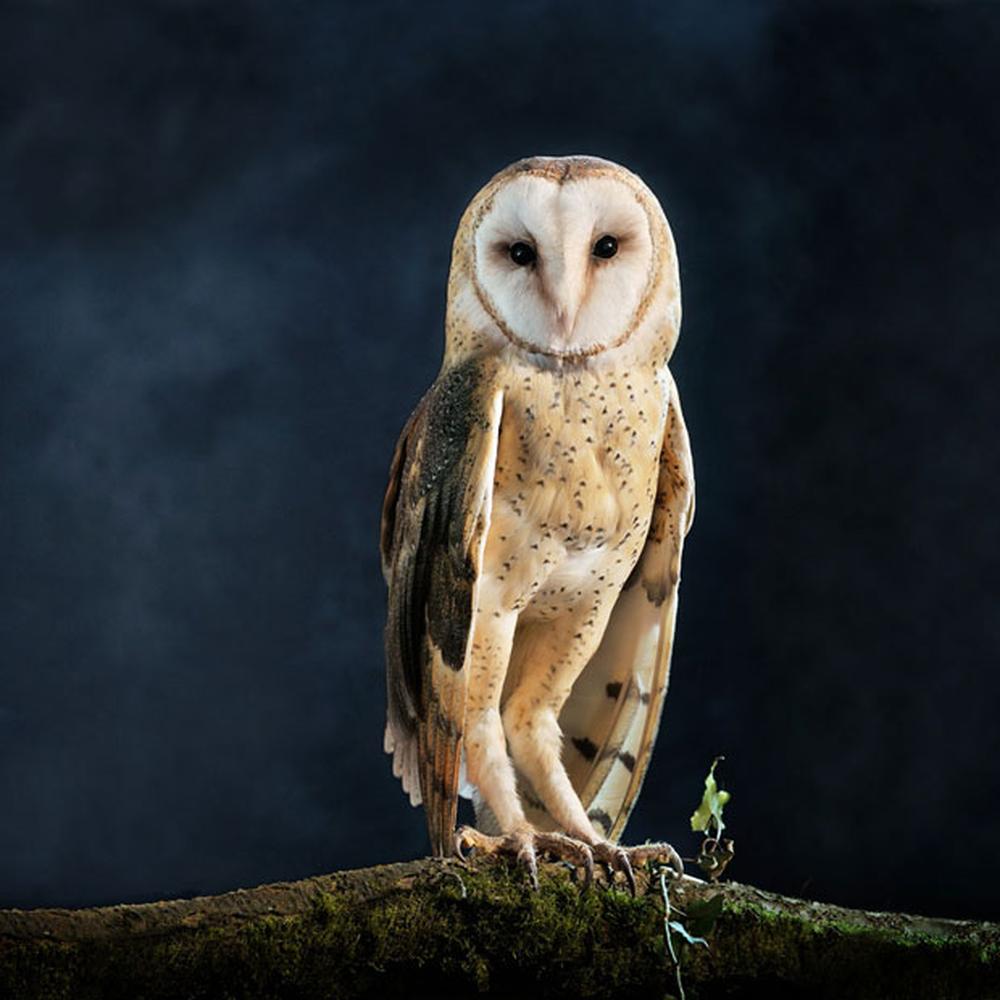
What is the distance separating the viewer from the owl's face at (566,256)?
66.9 inches

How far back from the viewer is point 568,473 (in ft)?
5.67

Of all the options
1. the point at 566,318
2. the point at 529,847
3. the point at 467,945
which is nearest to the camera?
the point at 467,945

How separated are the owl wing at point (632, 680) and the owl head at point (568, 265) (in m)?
0.24

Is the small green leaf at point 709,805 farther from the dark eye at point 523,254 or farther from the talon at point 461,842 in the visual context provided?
the dark eye at point 523,254

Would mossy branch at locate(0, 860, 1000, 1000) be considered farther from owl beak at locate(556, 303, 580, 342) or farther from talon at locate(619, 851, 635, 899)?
owl beak at locate(556, 303, 580, 342)

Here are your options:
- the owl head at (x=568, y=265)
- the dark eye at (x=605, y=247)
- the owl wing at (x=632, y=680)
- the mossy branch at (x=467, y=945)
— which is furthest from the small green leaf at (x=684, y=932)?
the dark eye at (x=605, y=247)

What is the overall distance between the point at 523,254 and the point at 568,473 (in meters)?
0.26

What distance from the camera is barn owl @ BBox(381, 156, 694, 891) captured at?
1.72 metres

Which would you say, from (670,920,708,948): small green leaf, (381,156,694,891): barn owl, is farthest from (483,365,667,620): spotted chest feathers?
(670,920,708,948): small green leaf

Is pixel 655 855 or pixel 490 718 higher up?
pixel 490 718

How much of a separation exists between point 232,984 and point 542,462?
684 millimetres

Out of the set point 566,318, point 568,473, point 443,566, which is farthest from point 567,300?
point 443,566

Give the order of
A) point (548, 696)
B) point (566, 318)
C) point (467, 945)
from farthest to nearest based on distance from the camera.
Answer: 1. point (548, 696)
2. point (566, 318)
3. point (467, 945)

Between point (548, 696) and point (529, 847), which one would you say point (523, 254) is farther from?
point (529, 847)
